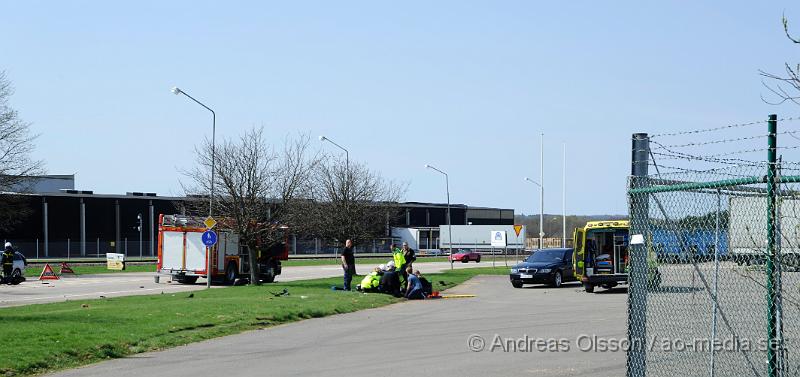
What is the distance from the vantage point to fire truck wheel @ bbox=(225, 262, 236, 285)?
38.6 m

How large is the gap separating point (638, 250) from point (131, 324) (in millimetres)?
11966

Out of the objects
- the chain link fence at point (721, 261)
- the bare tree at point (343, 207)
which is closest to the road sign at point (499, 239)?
the bare tree at point (343, 207)

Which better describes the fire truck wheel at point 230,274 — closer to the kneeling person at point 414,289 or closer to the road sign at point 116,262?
the kneeling person at point 414,289

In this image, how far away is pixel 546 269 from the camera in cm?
3397

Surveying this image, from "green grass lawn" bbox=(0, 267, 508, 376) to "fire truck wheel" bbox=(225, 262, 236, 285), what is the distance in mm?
11197

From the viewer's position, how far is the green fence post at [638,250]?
7.89 meters

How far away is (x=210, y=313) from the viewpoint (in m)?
20.0

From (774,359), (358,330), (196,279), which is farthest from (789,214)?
(196,279)

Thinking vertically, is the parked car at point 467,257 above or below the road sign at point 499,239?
below

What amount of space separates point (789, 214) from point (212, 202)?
30606 mm

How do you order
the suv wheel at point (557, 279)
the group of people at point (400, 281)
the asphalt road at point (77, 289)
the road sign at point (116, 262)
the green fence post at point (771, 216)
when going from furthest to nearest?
the road sign at point (116, 262) < the suv wheel at point (557, 279) < the asphalt road at point (77, 289) < the group of people at point (400, 281) < the green fence post at point (771, 216)

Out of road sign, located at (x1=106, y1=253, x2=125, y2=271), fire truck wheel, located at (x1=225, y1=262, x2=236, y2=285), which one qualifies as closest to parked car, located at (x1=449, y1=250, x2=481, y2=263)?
road sign, located at (x1=106, y1=253, x2=125, y2=271)

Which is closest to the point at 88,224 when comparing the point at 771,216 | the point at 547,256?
the point at 547,256

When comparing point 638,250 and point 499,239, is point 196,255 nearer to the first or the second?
point 499,239
